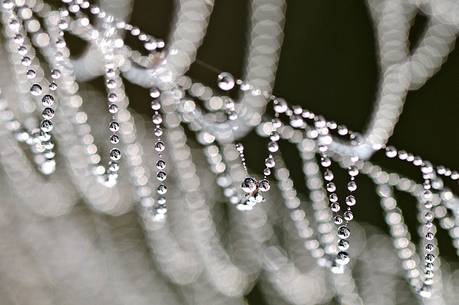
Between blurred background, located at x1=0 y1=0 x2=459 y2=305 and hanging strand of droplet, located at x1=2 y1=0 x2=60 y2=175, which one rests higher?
hanging strand of droplet, located at x1=2 y1=0 x2=60 y2=175

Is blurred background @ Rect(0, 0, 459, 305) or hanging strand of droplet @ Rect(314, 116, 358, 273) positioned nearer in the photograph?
hanging strand of droplet @ Rect(314, 116, 358, 273)

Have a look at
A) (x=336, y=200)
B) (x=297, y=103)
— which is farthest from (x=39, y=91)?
(x=297, y=103)

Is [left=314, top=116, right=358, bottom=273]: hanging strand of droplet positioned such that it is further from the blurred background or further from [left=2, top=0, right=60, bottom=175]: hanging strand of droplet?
the blurred background

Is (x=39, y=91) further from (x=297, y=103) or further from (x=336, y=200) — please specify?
(x=297, y=103)

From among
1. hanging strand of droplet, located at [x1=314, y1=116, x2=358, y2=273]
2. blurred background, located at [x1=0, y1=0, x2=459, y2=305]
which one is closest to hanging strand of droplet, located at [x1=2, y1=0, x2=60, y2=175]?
hanging strand of droplet, located at [x1=314, y1=116, x2=358, y2=273]

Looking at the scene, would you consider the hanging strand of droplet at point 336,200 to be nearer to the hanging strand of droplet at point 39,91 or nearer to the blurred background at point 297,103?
the hanging strand of droplet at point 39,91

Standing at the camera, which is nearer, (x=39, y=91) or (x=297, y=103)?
(x=39, y=91)

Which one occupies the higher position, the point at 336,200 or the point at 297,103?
the point at 336,200

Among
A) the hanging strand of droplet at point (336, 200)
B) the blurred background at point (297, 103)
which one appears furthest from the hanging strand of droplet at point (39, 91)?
the blurred background at point (297, 103)

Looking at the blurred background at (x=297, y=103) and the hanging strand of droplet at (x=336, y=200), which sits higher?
the hanging strand of droplet at (x=336, y=200)
